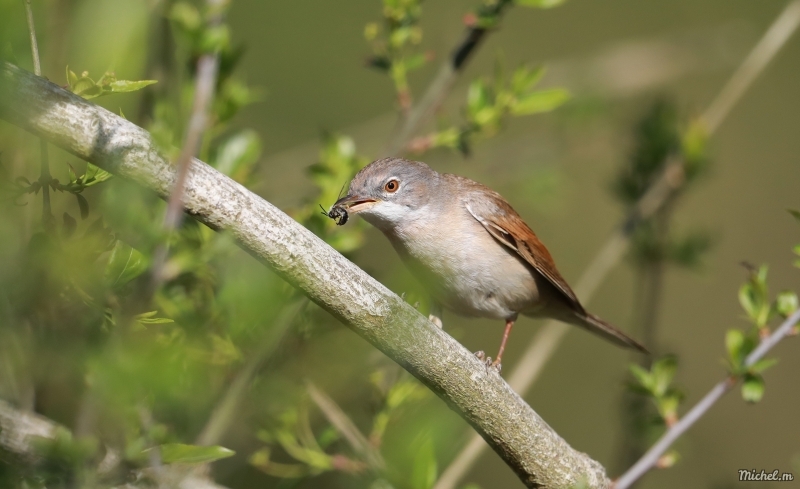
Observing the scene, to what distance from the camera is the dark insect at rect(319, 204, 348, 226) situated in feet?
9.82

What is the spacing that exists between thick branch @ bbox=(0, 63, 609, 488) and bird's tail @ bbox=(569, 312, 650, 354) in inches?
64.5

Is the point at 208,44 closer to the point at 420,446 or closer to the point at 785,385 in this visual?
the point at 420,446

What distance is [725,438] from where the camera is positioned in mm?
6379

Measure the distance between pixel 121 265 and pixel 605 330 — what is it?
3032 millimetres

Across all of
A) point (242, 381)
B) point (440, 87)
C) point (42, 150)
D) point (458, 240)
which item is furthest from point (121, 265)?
point (458, 240)

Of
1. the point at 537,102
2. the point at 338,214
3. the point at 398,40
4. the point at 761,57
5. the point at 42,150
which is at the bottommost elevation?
the point at 42,150

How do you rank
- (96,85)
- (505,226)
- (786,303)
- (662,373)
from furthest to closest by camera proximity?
(505,226)
(662,373)
(786,303)
(96,85)

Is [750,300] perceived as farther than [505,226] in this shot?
No

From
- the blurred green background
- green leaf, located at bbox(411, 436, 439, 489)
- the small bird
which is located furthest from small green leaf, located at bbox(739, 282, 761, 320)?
green leaf, located at bbox(411, 436, 439, 489)

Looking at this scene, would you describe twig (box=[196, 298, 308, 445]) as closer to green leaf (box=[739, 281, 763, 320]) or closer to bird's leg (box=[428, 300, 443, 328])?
bird's leg (box=[428, 300, 443, 328])

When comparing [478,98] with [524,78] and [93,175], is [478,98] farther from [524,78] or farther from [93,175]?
[93,175]

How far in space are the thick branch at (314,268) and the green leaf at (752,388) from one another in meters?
0.68

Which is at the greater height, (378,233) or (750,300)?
(378,233)

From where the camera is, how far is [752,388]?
2670 millimetres
